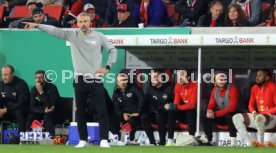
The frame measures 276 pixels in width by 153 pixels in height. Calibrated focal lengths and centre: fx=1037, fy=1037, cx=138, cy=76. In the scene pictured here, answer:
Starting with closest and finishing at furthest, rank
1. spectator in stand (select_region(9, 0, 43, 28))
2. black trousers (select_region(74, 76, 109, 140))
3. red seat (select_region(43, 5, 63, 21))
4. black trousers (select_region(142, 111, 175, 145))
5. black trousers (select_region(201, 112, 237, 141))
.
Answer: black trousers (select_region(74, 76, 109, 140)), black trousers (select_region(201, 112, 237, 141)), black trousers (select_region(142, 111, 175, 145)), spectator in stand (select_region(9, 0, 43, 28)), red seat (select_region(43, 5, 63, 21))

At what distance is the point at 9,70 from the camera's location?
21.2 meters

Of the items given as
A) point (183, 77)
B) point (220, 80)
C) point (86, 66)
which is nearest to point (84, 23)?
point (86, 66)

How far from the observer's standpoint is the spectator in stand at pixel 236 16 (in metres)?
20.2

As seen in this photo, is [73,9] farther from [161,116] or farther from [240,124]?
[240,124]

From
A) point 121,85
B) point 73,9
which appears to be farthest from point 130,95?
point 73,9

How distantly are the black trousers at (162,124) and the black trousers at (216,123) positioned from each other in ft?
2.01

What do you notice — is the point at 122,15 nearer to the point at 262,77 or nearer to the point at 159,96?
the point at 159,96

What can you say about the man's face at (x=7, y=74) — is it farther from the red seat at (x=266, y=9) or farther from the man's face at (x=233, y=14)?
the red seat at (x=266, y=9)

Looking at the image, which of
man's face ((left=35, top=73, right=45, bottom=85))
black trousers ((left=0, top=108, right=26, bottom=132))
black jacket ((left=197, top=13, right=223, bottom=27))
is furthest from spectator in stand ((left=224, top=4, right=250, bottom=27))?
black trousers ((left=0, top=108, right=26, bottom=132))

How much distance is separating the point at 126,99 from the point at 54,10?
3.76 meters

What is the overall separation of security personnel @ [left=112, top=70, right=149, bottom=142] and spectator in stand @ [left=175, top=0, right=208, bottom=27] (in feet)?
5.78

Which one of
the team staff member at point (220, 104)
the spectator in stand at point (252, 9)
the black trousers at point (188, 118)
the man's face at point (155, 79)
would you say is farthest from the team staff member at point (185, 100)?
the spectator in stand at point (252, 9)

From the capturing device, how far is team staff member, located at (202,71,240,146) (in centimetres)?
1970

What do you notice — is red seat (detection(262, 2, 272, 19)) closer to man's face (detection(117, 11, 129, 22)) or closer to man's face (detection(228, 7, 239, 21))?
man's face (detection(228, 7, 239, 21))
